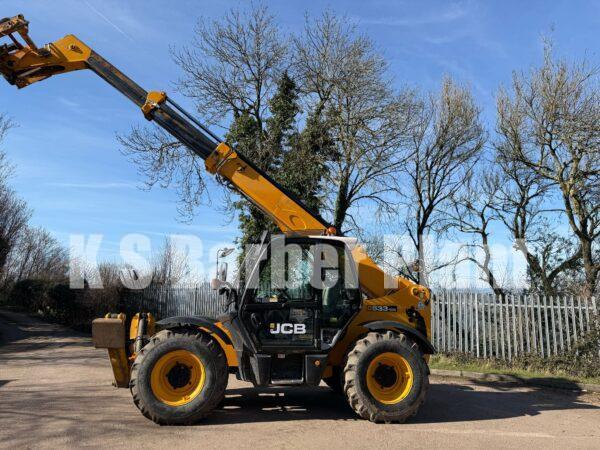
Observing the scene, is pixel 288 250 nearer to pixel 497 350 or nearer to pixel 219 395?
pixel 219 395

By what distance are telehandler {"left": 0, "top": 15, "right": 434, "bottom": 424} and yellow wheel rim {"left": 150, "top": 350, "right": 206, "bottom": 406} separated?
1 cm

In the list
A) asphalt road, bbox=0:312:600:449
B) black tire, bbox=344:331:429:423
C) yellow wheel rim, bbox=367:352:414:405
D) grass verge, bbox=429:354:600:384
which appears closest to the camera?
asphalt road, bbox=0:312:600:449

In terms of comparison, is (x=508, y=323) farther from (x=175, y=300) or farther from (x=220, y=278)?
(x=175, y=300)

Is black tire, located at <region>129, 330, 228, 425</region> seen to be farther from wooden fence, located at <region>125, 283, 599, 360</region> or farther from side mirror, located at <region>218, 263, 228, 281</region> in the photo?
wooden fence, located at <region>125, 283, 599, 360</region>

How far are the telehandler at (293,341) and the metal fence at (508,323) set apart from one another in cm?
621

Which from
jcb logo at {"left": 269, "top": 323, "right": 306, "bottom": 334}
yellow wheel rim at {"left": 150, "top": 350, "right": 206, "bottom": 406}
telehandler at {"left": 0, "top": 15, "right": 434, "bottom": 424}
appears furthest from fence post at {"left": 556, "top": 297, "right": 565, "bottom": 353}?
yellow wheel rim at {"left": 150, "top": 350, "right": 206, "bottom": 406}

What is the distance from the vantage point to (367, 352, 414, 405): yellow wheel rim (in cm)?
675

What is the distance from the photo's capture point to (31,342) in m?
15.7

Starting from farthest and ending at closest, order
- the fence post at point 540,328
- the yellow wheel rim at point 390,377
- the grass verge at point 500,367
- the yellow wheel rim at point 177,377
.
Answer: the fence post at point 540,328 < the grass verge at point 500,367 < the yellow wheel rim at point 390,377 < the yellow wheel rim at point 177,377

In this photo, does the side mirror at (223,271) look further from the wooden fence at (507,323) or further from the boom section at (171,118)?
the wooden fence at (507,323)

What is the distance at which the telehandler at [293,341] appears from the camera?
6.42 m

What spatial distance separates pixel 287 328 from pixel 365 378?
126 cm

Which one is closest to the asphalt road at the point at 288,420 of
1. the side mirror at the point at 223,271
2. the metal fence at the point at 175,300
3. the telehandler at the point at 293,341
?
the telehandler at the point at 293,341

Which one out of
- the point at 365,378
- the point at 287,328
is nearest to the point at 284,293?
the point at 287,328
